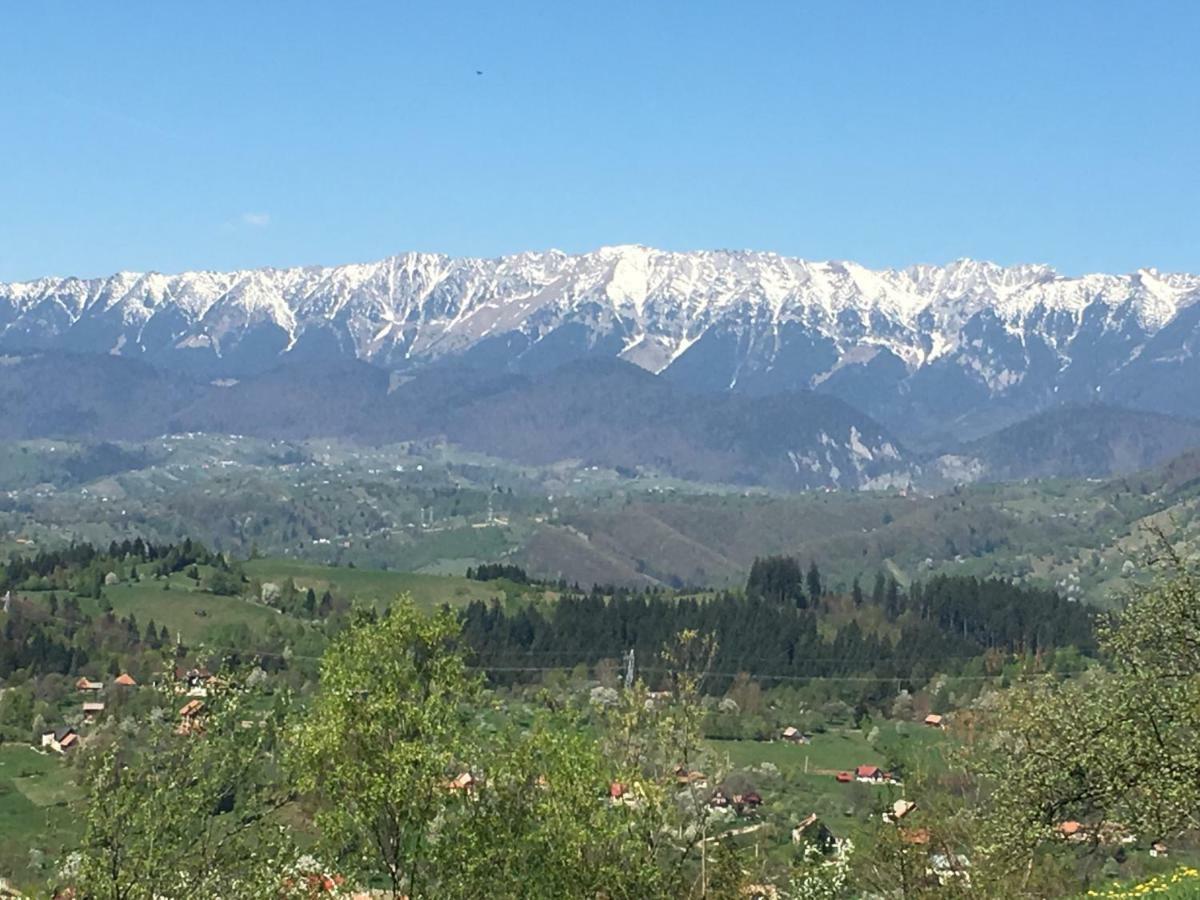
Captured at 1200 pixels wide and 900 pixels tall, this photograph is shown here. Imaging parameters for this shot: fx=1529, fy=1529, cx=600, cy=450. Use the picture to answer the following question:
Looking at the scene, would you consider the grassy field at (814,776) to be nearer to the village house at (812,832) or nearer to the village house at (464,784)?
the village house at (812,832)

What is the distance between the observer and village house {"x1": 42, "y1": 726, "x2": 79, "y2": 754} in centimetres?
17518

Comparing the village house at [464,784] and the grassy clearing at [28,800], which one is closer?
the village house at [464,784]

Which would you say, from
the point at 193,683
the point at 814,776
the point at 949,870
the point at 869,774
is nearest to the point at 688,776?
the point at 193,683

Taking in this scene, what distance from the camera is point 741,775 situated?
166500 mm

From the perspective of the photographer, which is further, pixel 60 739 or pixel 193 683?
pixel 60 739

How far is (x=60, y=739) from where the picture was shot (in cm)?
18138

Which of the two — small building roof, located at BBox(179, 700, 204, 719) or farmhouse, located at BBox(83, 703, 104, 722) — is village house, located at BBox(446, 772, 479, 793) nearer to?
small building roof, located at BBox(179, 700, 204, 719)

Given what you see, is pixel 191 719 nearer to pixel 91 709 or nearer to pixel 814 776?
pixel 814 776

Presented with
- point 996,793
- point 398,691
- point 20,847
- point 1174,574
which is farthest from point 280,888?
point 20,847

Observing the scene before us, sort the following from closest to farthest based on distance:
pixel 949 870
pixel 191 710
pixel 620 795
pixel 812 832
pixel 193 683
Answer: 1. pixel 191 710
2. pixel 193 683
3. pixel 620 795
4. pixel 949 870
5. pixel 812 832

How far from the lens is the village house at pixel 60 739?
575 feet

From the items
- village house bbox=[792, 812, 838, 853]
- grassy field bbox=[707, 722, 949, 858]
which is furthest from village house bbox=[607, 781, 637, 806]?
village house bbox=[792, 812, 838, 853]

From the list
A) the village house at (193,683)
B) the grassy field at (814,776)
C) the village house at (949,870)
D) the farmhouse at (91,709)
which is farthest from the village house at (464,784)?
the farmhouse at (91,709)

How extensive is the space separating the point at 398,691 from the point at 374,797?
3.16 m
